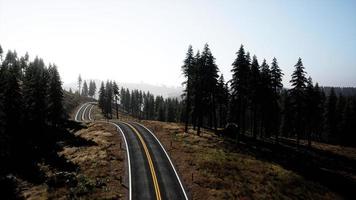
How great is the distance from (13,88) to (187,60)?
30.0 metres

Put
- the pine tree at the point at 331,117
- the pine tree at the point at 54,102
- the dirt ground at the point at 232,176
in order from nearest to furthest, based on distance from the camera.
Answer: the dirt ground at the point at 232,176 < the pine tree at the point at 54,102 < the pine tree at the point at 331,117

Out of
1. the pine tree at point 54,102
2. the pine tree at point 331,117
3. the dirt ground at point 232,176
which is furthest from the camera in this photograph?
the pine tree at point 331,117

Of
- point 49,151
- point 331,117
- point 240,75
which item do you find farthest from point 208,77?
point 331,117

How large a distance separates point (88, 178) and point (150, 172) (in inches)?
271

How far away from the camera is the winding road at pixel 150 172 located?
2878 centimetres

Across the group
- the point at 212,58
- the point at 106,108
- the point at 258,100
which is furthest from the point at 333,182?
the point at 106,108

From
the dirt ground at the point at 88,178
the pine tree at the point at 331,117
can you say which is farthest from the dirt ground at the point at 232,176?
the pine tree at the point at 331,117

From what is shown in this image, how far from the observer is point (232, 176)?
34594 millimetres

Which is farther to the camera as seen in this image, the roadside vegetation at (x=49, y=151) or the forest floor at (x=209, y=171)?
the roadside vegetation at (x=49, y=151)

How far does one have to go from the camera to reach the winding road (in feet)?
94.4

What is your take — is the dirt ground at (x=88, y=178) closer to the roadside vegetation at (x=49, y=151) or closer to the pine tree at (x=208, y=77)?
the roadside vegetation at (x=49, y=151)

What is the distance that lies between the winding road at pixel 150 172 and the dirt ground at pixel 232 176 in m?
1.22

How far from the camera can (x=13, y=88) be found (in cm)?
4841

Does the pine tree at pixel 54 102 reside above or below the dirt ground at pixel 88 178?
above
